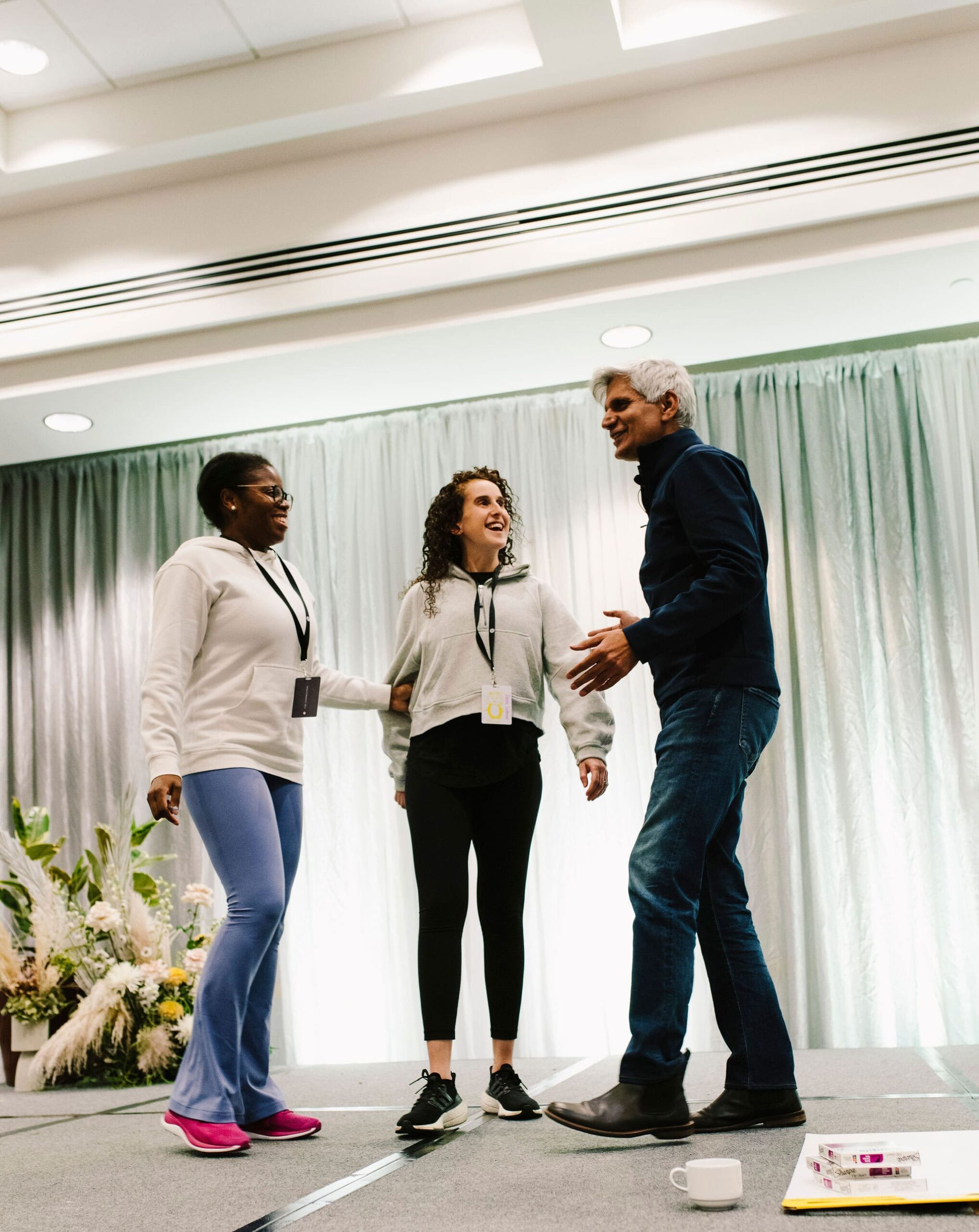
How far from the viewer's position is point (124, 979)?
3393 millimetres

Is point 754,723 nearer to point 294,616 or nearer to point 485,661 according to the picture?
point 485,661

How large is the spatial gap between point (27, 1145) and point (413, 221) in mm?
2763

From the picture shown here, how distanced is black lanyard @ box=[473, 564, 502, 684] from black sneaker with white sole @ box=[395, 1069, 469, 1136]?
767 mm

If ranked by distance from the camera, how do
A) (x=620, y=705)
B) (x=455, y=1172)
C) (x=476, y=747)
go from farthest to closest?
(x=620, y=705), (x=476, y=747), (x=455, y=1172)

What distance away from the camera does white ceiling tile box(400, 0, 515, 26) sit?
320cm

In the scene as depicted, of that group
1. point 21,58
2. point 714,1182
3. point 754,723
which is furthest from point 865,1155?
point 21,58

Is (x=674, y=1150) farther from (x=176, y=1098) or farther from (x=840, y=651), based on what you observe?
(x=840, y=651)

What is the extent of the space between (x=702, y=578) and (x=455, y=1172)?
3.30 ft

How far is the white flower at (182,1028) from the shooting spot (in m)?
3.39

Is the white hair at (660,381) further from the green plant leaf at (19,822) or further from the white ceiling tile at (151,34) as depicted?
the green plant leaf at (19,822)

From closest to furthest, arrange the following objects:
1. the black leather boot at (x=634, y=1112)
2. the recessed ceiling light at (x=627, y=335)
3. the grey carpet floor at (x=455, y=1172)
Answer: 1. the grey carpet floor at (x=455, y=1172)
2. the black leather boot at (x=634, y=1112)
3. the recessed ceiling light at (x=627, y=335)

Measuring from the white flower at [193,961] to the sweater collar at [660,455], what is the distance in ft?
7.44

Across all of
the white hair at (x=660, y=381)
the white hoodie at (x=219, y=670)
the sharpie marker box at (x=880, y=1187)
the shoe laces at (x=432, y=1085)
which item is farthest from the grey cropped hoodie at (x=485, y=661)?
the sharpie marker box at (x=880, y=1187)

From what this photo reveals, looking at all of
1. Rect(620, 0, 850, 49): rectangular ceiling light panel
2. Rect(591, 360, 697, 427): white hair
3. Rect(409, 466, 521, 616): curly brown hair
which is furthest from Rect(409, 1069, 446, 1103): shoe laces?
Rect(620, 0, 850, 49): rectangular ceiling light panel
